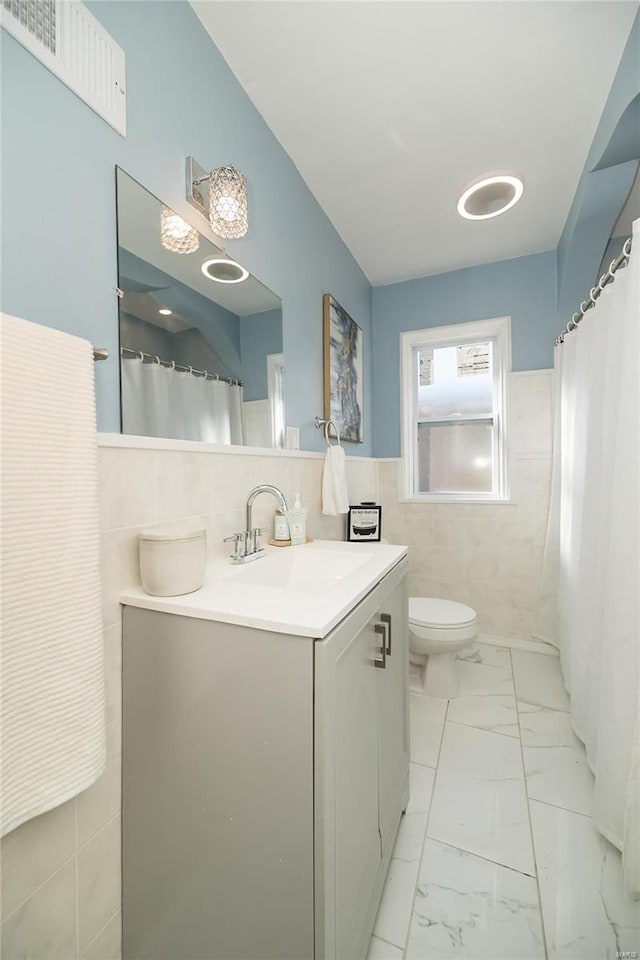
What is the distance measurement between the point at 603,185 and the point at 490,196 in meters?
0.47

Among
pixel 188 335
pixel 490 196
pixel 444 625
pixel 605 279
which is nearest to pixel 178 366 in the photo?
pixel 188 335

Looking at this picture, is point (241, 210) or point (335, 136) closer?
point (241, 210)

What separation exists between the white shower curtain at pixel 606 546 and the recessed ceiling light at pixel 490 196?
71 centimetres

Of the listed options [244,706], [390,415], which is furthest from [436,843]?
[390,415]

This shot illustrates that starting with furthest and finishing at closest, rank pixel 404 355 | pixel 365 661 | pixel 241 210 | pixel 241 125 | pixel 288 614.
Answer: pixel 404 355 < pixel 241 125 < pixel 241 210 < pixel 365 661 < pixel 288 614

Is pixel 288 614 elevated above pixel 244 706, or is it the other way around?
pixel 288 614

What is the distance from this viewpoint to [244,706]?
70cm

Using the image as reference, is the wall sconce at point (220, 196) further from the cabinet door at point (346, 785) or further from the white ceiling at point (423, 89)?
the cabinet door at point (346, 785)

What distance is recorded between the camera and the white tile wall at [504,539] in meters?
2.46

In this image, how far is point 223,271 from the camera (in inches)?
49.1

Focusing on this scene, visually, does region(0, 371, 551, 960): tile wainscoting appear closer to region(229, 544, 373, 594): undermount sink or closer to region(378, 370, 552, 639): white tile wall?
region(229, 544, 373, 594): undermount sink

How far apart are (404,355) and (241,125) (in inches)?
68.6

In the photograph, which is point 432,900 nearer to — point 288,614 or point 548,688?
point 288,614

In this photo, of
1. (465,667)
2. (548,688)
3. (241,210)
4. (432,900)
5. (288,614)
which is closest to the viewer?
(288,614)
